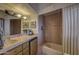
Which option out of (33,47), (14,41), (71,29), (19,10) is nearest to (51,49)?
(33,47)

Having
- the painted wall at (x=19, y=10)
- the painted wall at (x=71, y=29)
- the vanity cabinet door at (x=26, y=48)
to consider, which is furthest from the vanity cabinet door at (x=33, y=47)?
the painted wall at (x=71, y=29)

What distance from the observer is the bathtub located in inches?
69.6

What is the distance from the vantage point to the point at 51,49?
6.04 ft

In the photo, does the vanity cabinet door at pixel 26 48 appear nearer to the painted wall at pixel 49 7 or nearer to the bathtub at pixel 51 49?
the bathtub at pixel 51 49

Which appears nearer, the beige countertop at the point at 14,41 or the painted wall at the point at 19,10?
the beige countertop at the point at 14,41

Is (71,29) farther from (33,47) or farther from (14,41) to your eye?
(14,41)

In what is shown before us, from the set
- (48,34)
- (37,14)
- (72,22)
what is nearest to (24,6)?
(37,14)

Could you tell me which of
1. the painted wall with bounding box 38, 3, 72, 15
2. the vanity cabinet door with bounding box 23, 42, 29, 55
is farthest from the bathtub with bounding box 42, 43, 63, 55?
the painted wall with bounding box 38, 3, 72, 15

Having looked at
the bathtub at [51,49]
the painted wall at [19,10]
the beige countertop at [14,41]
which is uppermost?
the painted wall at [19,10]

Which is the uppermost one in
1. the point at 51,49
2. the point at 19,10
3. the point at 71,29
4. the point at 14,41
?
the point at 19,10

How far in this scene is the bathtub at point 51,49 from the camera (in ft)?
5.80

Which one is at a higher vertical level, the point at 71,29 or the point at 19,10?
the point at 19,10

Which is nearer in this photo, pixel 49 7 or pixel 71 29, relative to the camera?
pixel 49 7

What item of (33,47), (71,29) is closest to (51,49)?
(33,47)
